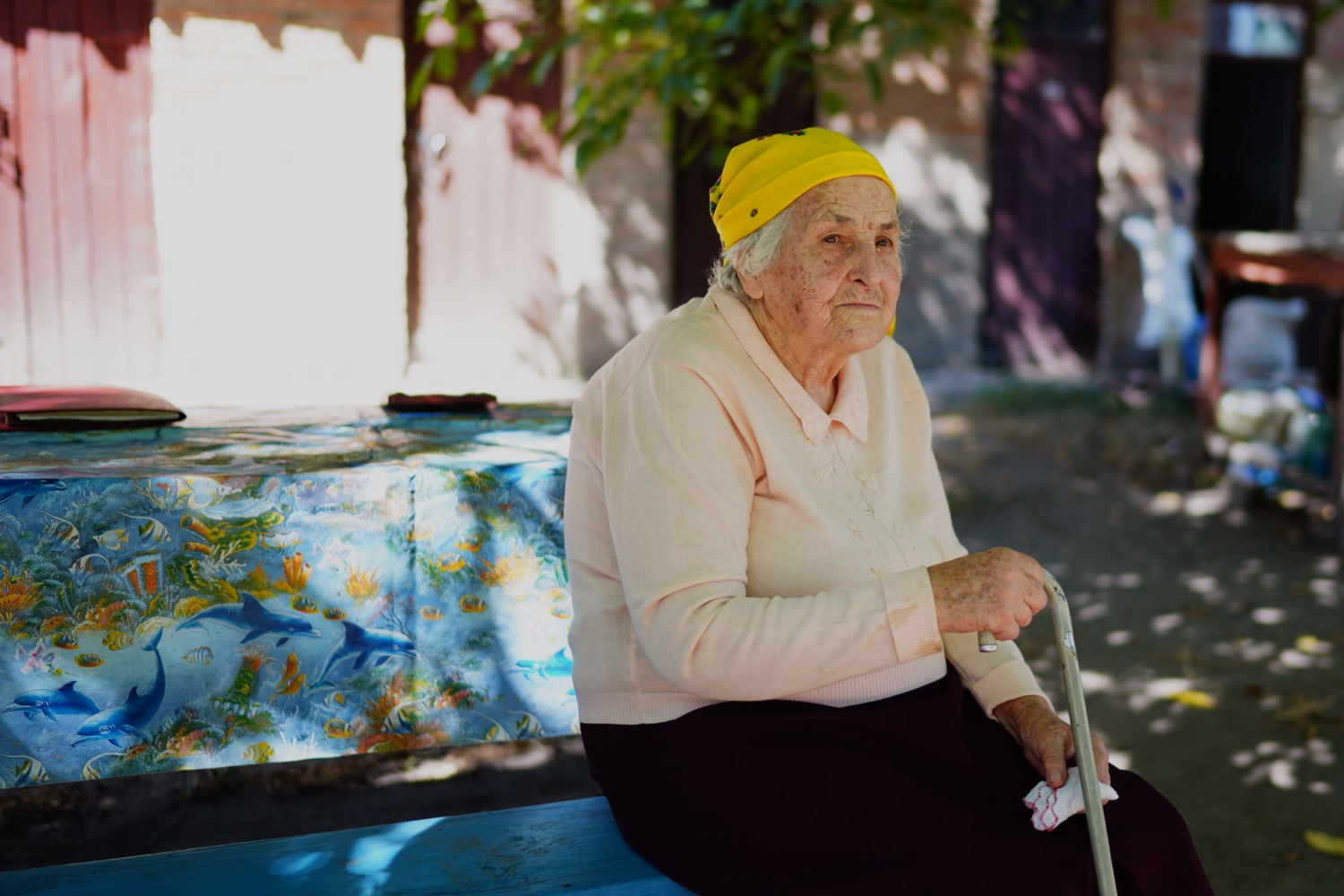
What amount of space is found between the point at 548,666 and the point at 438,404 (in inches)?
33.0

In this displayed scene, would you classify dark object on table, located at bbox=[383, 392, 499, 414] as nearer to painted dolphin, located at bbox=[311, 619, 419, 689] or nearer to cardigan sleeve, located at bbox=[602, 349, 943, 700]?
painted dolphin, located at bbox=[311, 619, 419, 689]

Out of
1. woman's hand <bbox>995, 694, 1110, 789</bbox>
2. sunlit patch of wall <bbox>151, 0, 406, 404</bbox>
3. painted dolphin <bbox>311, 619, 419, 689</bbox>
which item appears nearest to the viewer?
woman's hand <bbox>995, 694, 1110, 789</bbox>

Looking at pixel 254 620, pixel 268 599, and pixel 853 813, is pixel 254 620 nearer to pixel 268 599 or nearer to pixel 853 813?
pixel 268 599

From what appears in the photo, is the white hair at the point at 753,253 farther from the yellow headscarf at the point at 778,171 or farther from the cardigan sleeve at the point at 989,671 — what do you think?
the cardigan sleeve at the point at 989,671

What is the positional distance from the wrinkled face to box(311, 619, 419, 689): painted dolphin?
0.91m

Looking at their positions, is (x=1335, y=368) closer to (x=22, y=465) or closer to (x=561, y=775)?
(x=561, y=775)

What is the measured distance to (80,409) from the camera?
2.73m

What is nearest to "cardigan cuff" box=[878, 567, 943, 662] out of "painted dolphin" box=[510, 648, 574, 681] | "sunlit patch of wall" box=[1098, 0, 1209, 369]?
"painted dolphin" box=[510, 648, 574, 681]

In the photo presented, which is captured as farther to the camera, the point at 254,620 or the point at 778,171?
the point at 254,620

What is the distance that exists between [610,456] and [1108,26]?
9570mm

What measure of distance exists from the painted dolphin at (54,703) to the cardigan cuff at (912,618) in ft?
4.48

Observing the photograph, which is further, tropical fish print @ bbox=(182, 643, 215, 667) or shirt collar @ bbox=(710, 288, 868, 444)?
tropical fish print @ bbox=(182, 643, 215, 667)

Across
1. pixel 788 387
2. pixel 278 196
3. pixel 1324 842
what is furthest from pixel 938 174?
pixel 788 387

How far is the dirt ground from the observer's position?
3371mm
